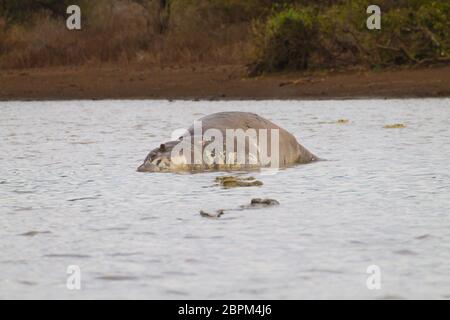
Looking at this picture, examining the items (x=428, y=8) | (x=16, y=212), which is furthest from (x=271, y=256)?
(x=428, y=8)

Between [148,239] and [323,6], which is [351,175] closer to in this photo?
[148,239]

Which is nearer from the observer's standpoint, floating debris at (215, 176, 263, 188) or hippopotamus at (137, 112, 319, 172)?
floating debris at (215, 176, 263, 188)

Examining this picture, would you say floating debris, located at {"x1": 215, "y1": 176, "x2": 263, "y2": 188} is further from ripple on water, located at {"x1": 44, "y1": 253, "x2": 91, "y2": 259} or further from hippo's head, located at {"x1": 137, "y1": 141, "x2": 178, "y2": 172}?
ripple on water, located at {"x1": 44, "y1": 253, "x2": 91, "y2": 259}

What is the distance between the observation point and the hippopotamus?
35.4 ft

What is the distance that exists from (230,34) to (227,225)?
22.9 m

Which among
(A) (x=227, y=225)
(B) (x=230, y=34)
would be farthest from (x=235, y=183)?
(B) (x=230, y=34)

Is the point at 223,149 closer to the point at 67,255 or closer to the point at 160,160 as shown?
the point at 160,160

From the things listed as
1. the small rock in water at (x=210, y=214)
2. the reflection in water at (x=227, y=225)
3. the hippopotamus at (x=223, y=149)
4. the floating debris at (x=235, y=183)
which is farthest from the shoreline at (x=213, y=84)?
the small rock in water at (x=210, y=214)

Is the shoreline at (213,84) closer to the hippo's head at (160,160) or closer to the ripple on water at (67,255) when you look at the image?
the hippo's head at (160,160)

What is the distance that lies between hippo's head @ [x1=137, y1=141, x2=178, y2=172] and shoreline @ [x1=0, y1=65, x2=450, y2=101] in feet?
34.6

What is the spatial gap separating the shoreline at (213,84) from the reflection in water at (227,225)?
22.9 feet

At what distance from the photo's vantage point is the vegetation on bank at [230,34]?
2361 cm

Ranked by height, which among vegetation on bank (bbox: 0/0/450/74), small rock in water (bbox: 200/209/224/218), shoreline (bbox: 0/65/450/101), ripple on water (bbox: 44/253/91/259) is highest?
vegetation on bank (bbox: 0/0/450/74)

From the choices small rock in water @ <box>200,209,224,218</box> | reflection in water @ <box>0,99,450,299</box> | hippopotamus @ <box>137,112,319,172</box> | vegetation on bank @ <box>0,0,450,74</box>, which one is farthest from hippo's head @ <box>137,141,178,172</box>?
vegetation on bank @ <box>0,0,450,74</box>
